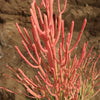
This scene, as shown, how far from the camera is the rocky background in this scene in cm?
185

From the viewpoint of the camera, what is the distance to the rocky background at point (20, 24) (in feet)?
6.08

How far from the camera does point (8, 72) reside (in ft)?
5.88

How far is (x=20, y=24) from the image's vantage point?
87.3 inches

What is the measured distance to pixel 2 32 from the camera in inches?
81.1

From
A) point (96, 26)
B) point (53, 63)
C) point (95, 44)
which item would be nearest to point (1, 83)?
point (53, 63)

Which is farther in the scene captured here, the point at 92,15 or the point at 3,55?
the point at 92,15

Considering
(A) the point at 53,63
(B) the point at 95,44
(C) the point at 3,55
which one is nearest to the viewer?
(A) the point at 53,63

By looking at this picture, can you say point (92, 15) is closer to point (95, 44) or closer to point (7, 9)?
point (95, 44)

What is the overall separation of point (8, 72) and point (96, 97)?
1.29 metres

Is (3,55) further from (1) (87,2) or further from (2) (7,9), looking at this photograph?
(1) (87,2)

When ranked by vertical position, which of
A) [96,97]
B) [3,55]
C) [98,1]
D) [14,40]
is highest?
[98,1]

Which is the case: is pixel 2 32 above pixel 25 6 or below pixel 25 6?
below

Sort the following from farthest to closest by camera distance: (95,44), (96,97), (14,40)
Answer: (95,44)
(14,40)
(96,97)

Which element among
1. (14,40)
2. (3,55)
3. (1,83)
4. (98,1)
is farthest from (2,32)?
(98,1)
